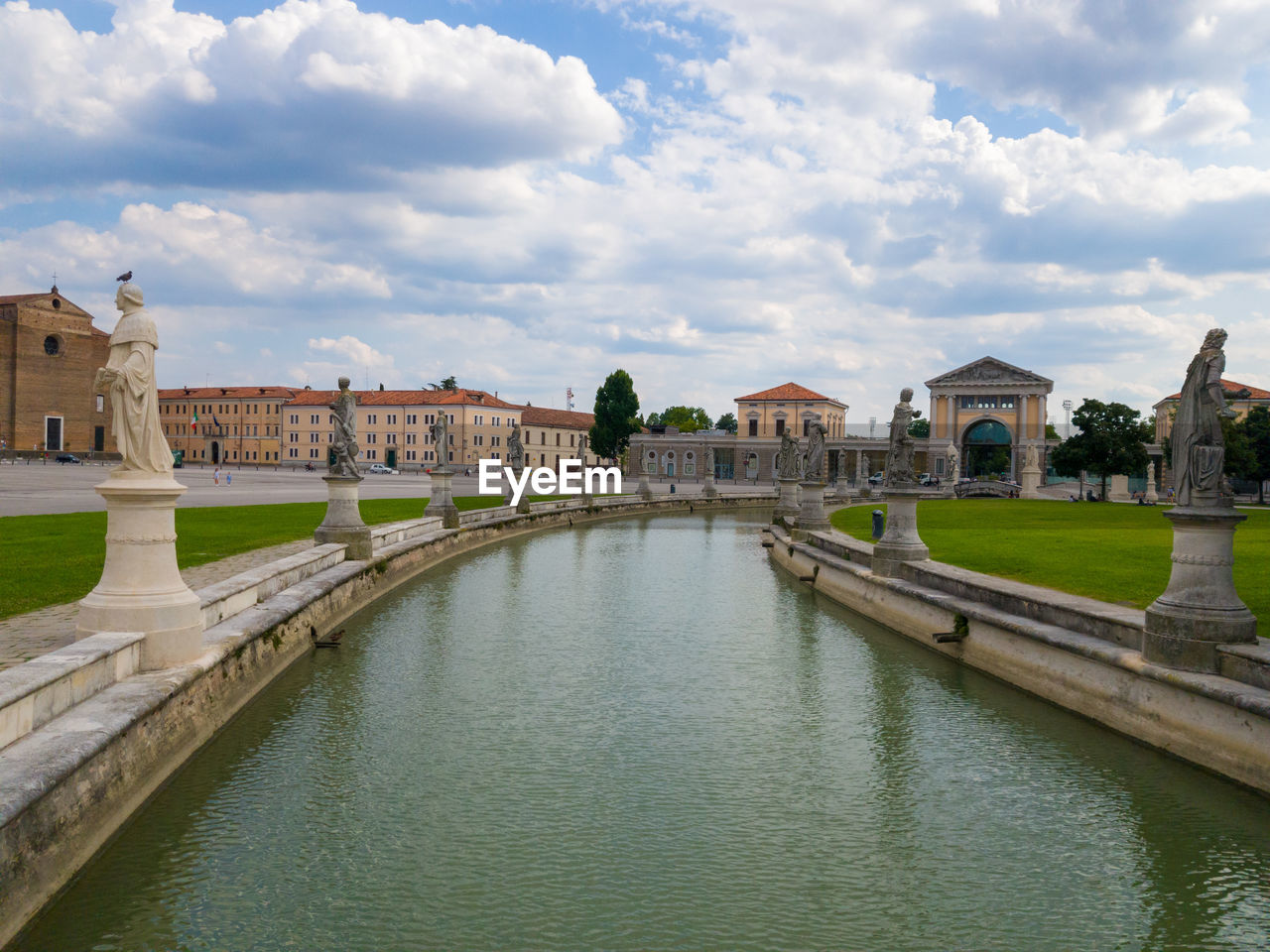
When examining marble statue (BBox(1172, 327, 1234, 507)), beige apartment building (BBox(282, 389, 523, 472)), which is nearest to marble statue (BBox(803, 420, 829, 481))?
marble statue (BBox(1172, 327, 1234, 507))

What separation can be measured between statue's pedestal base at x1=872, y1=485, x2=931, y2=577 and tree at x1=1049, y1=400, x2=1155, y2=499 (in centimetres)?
5249

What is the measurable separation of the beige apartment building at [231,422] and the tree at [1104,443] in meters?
107

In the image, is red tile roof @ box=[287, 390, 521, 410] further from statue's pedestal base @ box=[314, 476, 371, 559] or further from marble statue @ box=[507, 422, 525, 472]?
statue's pedestal base @ box=[314, 476, 371, 559]

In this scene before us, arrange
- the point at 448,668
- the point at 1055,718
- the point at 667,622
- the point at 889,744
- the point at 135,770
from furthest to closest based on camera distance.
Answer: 1. the point at 667,622
2. the point at 448,668
3. the point at 1055,718
4. the point at 889,744
5. the point at 135,770

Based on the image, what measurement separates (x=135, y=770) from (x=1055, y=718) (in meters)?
9.44

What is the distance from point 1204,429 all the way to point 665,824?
21.9 ft

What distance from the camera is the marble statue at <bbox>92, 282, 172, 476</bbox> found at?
8148 millimetres

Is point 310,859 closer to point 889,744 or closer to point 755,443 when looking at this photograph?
point 889,744

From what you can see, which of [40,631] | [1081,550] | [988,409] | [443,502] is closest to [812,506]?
[1081,550]

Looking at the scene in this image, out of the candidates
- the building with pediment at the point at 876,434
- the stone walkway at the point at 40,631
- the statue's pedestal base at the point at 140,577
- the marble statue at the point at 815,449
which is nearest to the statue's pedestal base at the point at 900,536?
the marble statue at the point at 815,449

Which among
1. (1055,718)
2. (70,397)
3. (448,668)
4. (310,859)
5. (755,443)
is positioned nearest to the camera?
(310,859)

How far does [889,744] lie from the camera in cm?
948

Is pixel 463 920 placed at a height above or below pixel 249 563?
below

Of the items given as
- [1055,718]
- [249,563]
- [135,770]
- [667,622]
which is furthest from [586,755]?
[249,563]
